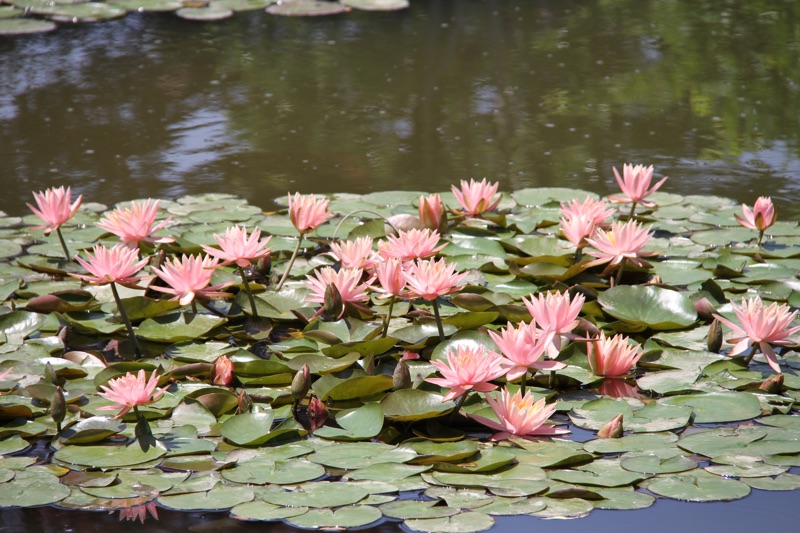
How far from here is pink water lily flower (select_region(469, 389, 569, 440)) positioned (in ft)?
6.73

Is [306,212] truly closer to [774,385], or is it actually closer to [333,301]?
[333,301]

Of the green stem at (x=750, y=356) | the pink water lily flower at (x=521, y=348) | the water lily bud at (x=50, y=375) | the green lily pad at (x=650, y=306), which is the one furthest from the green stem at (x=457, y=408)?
the water lily bud at (x=50, y=375)

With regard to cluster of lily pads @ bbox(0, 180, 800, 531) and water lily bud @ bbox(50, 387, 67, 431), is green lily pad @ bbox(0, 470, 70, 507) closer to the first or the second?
cluster of lily pads @ bbox(0, 180, 800, 531)

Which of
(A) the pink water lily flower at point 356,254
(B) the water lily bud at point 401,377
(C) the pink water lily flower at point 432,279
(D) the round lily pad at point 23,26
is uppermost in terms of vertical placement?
(D) the round lily pad at point 23,26

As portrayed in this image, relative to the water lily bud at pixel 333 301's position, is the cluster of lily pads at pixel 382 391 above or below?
below

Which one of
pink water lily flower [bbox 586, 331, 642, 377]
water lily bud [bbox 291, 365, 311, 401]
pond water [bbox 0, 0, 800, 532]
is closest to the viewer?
water lily bud [bbox 291, 365, 311, 401]

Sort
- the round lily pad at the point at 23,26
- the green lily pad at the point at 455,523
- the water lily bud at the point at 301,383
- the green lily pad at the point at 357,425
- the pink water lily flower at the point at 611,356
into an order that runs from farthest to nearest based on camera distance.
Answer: the round lily pad at the point at 23,26 → the pink water lily flower at the point at 611,356 → the water lily bud at the point at 301,383 → the green lily pad at the point at 357,425 → the green lily pad at the point at 455,523

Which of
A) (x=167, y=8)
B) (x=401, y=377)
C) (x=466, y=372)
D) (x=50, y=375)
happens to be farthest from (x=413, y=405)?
(x=167, y=8)

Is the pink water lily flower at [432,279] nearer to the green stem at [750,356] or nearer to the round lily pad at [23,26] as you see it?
the green stem at [750,356]

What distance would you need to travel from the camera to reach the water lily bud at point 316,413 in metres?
2.22

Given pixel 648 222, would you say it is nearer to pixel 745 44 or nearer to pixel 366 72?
pixel 366 72

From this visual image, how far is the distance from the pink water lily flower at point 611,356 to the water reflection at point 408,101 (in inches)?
75.9

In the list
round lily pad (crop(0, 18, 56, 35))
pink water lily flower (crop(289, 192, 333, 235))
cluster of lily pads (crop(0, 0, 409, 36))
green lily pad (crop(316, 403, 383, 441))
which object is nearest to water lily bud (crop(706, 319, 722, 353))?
green lily pad (crop(316, 403, 383, 441))

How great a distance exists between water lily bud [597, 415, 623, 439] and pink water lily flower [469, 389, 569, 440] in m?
0.09
